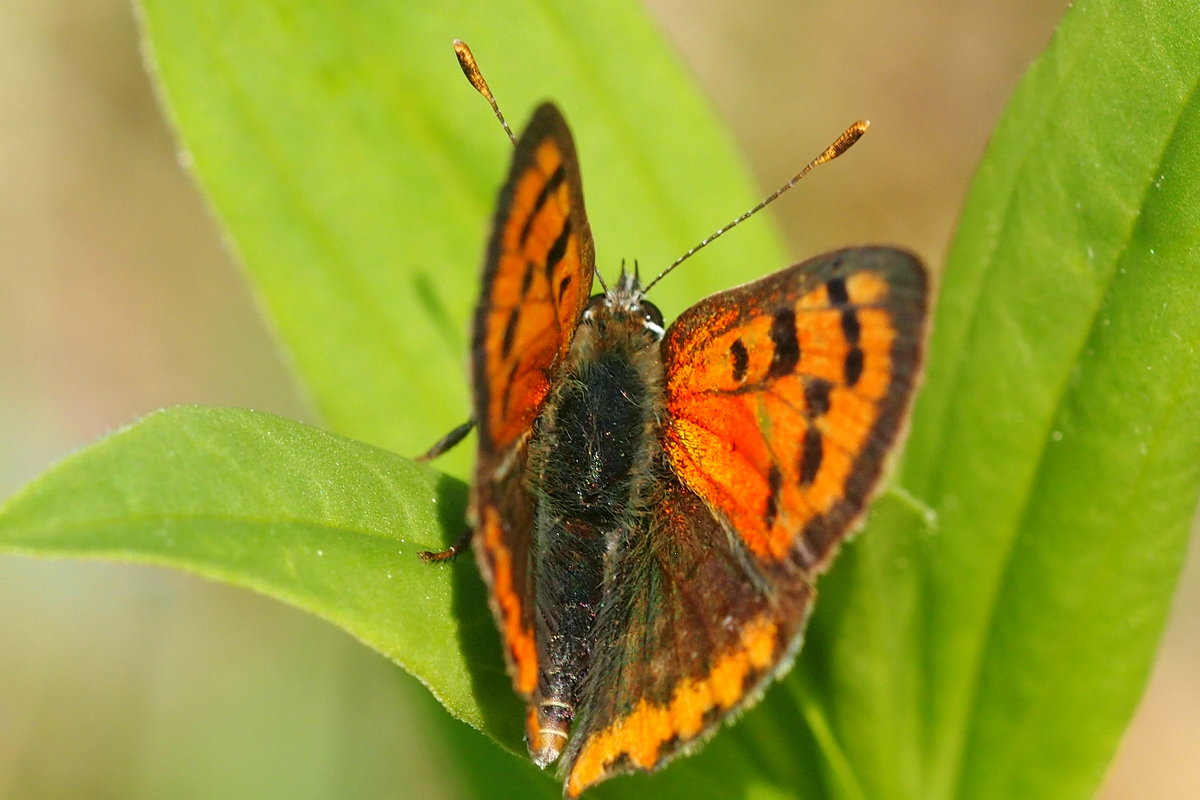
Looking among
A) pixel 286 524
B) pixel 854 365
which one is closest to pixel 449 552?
pixel 286 524

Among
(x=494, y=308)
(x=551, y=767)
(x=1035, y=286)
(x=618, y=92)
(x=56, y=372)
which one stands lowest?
(x=551, y=767)

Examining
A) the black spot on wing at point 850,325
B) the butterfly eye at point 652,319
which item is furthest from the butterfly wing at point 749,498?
the butterfly eye at point 652,319

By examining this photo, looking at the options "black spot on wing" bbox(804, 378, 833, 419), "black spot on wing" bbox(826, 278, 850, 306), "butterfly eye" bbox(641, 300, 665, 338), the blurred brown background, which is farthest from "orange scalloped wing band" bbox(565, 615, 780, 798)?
the blurred brown background

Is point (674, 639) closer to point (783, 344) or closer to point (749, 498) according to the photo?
point (749, 498)

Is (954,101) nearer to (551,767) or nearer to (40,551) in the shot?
(551,767)

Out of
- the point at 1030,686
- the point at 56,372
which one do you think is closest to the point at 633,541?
the point at 1030,686
